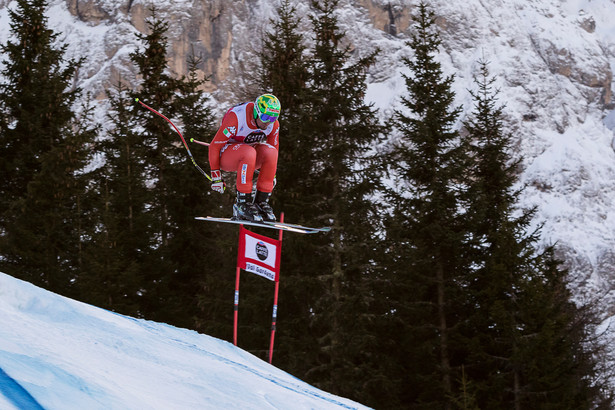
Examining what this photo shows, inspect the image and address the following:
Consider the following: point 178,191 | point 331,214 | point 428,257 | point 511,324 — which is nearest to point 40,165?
point 178,191

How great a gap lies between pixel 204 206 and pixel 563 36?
175 m

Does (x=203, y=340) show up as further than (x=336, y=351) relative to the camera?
No

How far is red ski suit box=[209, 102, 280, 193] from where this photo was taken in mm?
8250

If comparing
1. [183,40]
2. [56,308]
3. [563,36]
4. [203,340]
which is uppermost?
[563,36]

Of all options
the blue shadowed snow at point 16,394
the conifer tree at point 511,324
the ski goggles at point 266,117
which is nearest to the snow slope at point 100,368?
the blue shadowed snow at point 16,394

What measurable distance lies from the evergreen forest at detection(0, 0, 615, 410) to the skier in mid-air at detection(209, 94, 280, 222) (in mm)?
7108

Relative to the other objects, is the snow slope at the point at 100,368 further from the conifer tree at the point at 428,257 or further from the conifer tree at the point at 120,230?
the conifer tree at the point at 120,230

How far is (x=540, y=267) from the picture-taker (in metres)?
15.8

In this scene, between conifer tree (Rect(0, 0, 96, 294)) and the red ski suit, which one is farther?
conifer tree (Rect(0, 0, 96, 294))

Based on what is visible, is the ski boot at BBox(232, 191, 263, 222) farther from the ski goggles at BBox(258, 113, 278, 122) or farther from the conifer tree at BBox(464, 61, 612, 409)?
the conifer tree at BBox(464, 61, 612, 409)

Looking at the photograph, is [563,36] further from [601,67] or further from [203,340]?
[203,340]

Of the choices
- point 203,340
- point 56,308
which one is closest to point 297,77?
→ point 203,340

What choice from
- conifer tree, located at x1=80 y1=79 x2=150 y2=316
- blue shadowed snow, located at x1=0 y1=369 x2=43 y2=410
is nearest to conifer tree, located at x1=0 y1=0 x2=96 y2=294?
conifer tree, located at x1=80 y1=79 x2=150 y2=316

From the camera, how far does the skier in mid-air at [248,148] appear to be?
8.02 meters
